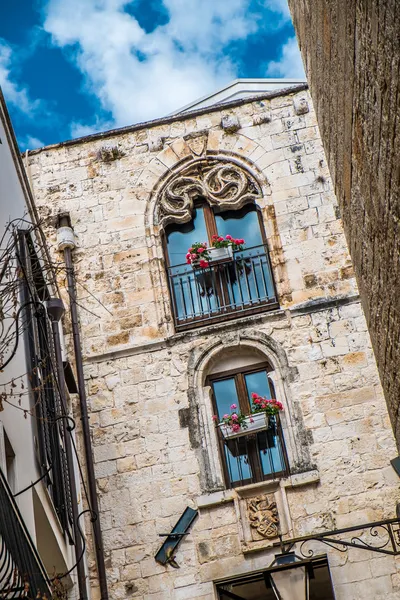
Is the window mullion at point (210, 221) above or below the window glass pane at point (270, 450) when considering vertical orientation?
above

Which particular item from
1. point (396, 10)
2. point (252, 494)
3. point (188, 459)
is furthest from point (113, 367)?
point (396, 10)

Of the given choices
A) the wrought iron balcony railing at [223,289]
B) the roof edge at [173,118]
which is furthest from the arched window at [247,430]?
the roof edge at [173,118]

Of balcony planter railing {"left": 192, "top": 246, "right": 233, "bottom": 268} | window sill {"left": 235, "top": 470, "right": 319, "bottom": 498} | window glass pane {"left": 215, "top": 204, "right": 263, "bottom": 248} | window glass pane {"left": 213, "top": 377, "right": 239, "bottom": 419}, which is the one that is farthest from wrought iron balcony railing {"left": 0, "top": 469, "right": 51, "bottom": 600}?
window glass pane {"left": 215, "top": 204, "right": 263, "bottom": 248}

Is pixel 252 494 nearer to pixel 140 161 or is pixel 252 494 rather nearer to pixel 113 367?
pixel 113 367

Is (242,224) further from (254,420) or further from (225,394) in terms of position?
(254,420)

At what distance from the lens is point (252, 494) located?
1034cm

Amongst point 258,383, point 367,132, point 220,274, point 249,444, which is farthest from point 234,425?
point 367,132

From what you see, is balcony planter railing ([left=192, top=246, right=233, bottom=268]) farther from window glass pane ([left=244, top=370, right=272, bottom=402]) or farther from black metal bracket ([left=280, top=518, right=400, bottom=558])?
black metal bracket ([left=280, top=518, right=400, bottom=558])

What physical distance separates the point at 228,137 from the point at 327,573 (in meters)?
5.63

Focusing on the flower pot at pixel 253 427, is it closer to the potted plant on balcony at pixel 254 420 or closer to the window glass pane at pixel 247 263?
the potted plant on balcony at pixel 254 420

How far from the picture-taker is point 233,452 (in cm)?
1077

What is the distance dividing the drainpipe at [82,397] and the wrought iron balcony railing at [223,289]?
1.18 meters

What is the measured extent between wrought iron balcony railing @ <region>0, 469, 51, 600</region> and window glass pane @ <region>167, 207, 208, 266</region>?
660 cm

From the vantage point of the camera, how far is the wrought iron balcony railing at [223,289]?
11.7m
